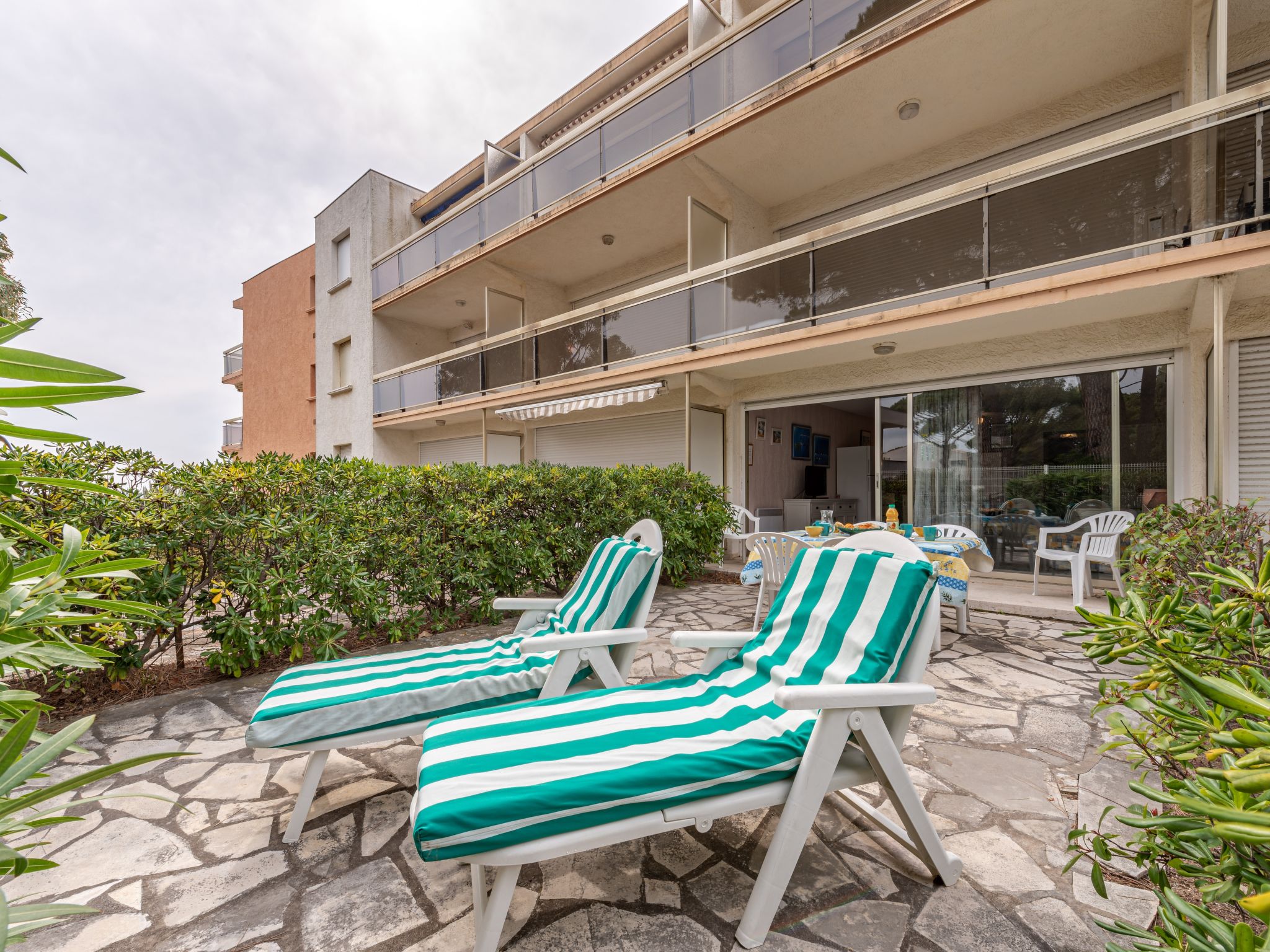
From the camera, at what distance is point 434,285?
12.7 meters

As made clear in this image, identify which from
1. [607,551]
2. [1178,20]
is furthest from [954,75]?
[607,551]

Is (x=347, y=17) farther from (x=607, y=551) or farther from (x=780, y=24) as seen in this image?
(x=607, y=551)

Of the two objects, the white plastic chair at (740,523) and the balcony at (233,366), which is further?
the balcony at (233,366)

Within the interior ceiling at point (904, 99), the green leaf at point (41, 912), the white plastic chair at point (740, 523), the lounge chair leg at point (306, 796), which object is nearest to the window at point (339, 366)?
the interior ceiling at point (904, 99)

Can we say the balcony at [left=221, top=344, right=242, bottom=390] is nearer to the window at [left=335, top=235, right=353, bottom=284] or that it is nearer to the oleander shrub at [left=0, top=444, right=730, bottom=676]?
the window at [left=335, top=235, right=353, bottom=284]

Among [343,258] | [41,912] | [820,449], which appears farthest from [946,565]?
[343,258]

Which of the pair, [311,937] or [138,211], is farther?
[138,211]

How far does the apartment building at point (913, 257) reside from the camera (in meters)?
5.34

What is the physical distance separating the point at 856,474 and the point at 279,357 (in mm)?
18899

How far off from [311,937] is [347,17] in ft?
32.5

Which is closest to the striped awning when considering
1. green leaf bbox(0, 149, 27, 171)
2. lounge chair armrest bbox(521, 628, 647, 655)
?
lounge chair armrest bbox(521, 628, 647, 655)

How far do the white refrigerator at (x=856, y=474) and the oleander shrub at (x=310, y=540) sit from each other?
313 inches

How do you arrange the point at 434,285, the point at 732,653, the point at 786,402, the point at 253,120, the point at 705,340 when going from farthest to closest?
the point at 434,285 < the point at 253,120 < the point at 786,402 < the point at 705,340 < the point at 732,653

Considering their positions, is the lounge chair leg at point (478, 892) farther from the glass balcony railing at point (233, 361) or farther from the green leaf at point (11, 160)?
the glass balcony railing at point (233, 361)
